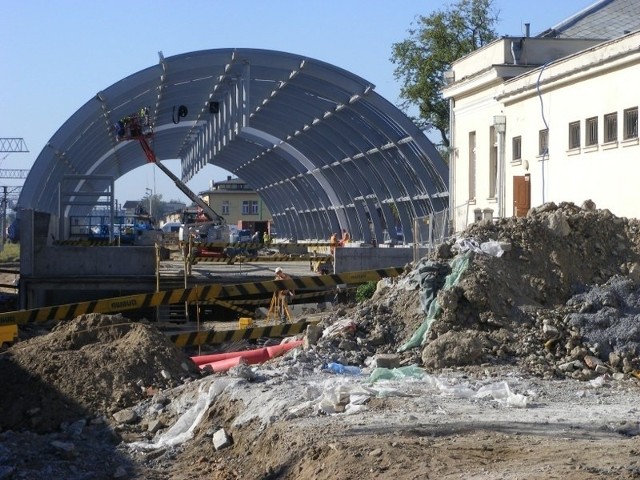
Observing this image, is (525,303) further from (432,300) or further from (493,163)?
(493,163)

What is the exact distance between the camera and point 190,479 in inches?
424

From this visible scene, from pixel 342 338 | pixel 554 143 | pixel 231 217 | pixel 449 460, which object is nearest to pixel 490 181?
pixel 554 143

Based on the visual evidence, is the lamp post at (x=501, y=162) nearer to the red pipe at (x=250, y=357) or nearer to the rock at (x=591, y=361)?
the red pipe at (x=250, y=357)

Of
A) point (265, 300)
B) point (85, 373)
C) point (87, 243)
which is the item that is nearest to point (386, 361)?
point (85, 373)

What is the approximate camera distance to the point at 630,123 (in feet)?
81.7

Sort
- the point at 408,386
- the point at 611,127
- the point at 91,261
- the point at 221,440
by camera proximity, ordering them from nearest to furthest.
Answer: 1. the point at 221,440
2. the point at 408,386
3. the point at 611,127
4. the point at 91,261

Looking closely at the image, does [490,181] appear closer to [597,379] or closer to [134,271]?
[134,271]

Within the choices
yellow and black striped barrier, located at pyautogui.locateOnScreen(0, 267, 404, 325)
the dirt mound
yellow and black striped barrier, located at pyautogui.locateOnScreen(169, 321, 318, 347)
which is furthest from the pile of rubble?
yellow and black striped barrier, located at pyautogui.locateOnScreen(0, 267, 404, 325)

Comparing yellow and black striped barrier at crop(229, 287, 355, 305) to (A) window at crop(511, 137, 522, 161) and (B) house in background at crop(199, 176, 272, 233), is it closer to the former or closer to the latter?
(A) window at crop(511, 137, 522, 161)

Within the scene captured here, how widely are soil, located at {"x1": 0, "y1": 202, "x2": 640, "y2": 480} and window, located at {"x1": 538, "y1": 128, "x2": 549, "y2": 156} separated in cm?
1218

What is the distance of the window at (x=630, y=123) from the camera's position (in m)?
24.7

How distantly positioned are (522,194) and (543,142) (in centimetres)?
155

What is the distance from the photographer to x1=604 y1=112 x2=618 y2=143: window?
2564 centimetres

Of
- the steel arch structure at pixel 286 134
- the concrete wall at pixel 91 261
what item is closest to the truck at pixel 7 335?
the concrete wall at pixel 91 261
